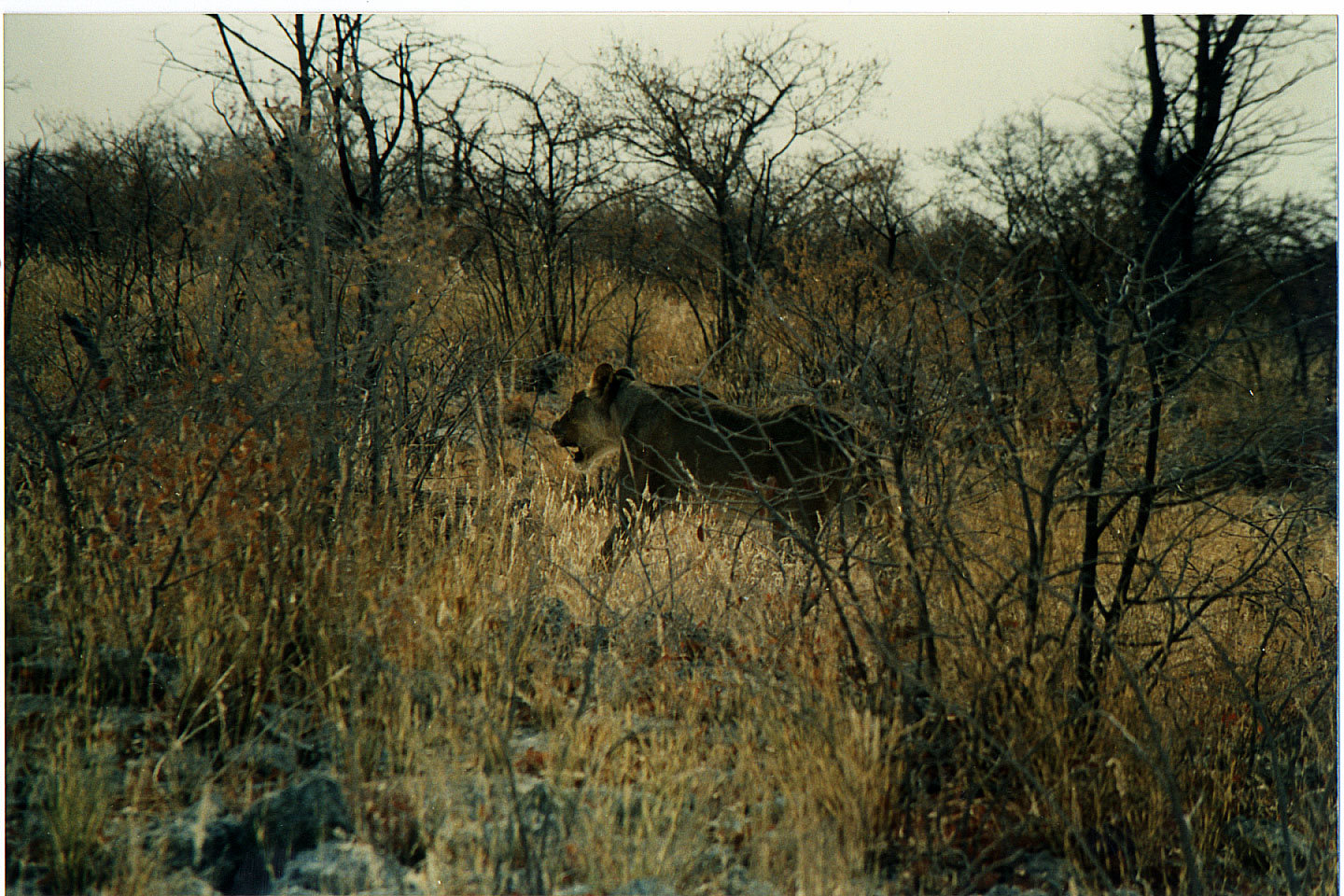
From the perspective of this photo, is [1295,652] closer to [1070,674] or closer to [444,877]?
[1070,674]

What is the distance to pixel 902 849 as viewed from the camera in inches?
120

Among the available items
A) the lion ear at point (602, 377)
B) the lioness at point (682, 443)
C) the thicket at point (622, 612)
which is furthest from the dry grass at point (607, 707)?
the lion ear at point (602, 377)

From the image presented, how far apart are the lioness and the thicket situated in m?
0.32

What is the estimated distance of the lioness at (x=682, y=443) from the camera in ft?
18.4

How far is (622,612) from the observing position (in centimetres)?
480

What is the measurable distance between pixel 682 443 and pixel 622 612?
62.7 inches

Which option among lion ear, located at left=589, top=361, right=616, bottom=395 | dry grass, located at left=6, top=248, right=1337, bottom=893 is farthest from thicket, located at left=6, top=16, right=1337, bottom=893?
lion ear, located at left=589, top=361, right=616, bottom=395

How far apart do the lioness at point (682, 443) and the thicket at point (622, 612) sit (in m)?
0.32

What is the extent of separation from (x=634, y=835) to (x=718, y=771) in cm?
43

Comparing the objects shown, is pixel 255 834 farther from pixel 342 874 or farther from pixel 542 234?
pixel 542 234

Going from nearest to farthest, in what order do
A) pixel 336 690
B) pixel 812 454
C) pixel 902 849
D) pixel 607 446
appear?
pixel 902 849 → pixel 336 690 → pixel 812 454 → pixel 607 446

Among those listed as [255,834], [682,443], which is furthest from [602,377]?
[255,834]

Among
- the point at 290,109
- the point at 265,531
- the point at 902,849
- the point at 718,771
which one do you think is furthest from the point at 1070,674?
the point at 290,109

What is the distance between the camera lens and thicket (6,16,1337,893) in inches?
120
